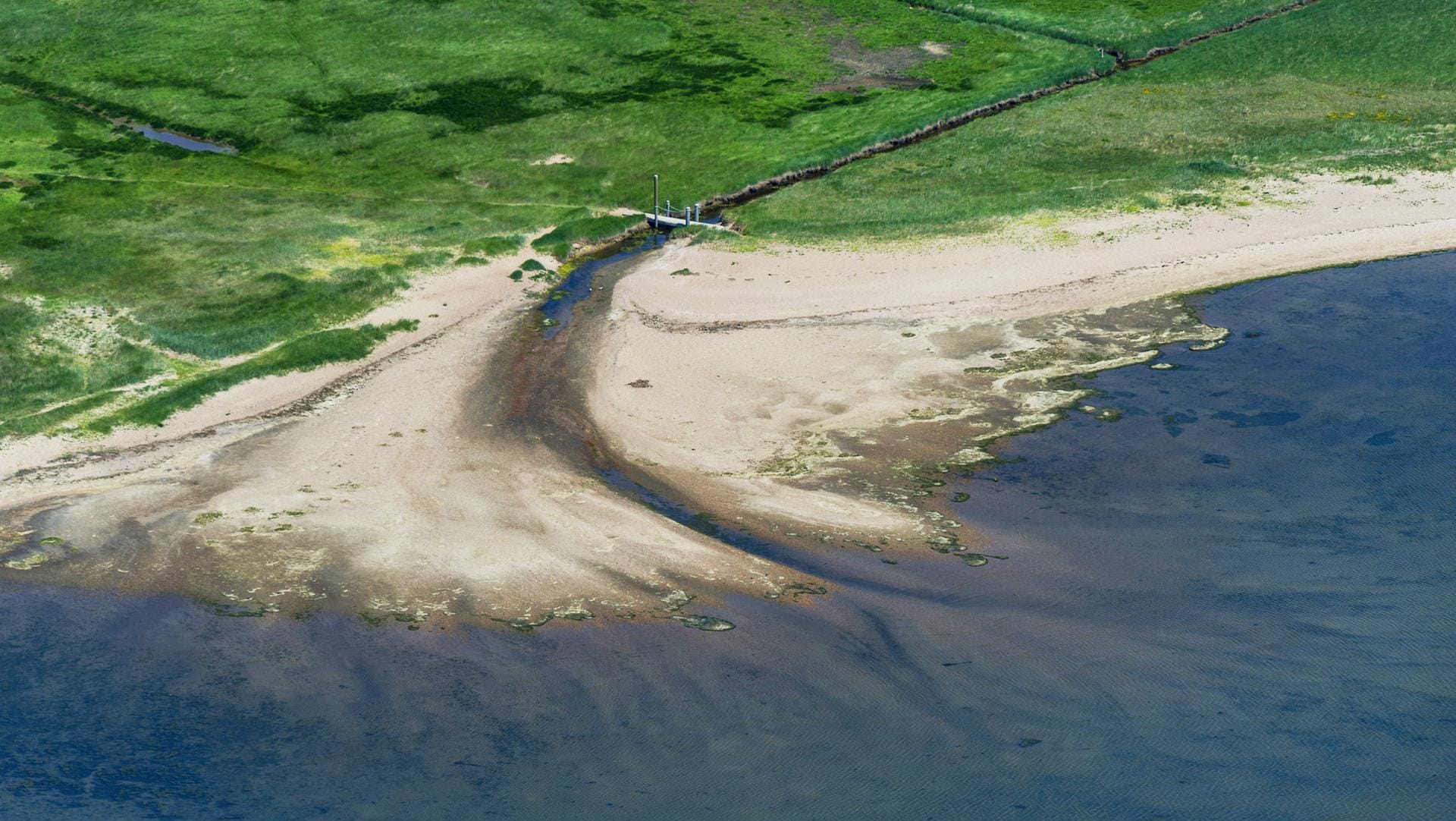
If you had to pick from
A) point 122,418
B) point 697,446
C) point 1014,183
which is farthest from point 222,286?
point 1014,183

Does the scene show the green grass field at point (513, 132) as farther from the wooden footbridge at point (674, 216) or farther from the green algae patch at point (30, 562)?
the green algae patch at point (30, 562)

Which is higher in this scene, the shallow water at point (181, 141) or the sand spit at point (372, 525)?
the shallow water at point (181, 141)

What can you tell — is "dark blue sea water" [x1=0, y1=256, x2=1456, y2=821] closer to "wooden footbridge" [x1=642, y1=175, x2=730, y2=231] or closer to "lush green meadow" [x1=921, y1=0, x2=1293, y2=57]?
"wooden footbridge" [x1=642, y1=175, x2=730, y2=231]

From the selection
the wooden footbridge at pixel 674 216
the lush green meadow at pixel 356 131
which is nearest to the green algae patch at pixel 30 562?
the lush green meadow at pixel 356 131

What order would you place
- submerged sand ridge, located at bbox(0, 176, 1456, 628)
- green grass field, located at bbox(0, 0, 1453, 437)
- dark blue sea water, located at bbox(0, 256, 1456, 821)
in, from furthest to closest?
1. green grass field, located at bbox(0, 0, 1453, 437)
2. submerged sand ridge, located at bbox(0, 176, 1456, 628)
3. dark blue sea water, located at bbox(0, 256, 1456, 821)

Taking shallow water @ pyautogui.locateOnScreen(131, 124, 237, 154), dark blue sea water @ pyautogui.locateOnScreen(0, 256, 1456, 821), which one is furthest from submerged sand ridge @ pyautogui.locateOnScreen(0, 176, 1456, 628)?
shallow water @ pyautogui.locateOnScreen(131, 124, 237, 154)

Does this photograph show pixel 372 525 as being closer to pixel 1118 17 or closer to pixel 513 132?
pixel 513 132

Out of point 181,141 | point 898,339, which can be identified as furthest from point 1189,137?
point 181,141
